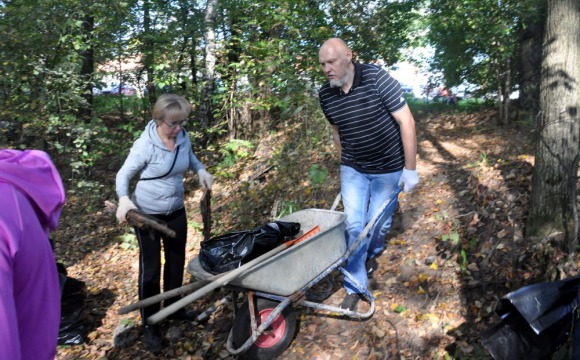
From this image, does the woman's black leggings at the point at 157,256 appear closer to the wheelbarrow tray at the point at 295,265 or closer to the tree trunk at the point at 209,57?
the wheelbarrow tray at the point at 295,265

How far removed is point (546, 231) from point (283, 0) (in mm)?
4767

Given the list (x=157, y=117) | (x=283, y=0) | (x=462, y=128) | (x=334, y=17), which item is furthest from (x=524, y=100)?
(x=157, y=117)

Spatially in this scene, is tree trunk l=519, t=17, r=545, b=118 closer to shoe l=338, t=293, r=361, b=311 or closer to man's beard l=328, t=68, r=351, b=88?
man's beard l=328, t=68, r=351, b=88

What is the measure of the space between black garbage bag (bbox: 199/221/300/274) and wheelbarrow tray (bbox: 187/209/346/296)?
10 cm

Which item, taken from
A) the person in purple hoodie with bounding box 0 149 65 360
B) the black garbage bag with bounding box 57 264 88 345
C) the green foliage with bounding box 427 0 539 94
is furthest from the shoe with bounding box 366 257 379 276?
the green foliage with bounding box 427 0 539 94

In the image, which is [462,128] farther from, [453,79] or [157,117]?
[157,117]

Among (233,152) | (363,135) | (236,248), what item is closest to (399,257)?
(363,135)

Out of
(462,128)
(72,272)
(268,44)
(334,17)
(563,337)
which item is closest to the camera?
(563,337)

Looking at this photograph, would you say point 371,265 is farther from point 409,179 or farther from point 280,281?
point 280,281

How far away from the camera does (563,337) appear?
7.70 ft

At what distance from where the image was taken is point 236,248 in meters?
3.08

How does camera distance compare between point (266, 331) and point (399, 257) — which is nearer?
point (266, 331)

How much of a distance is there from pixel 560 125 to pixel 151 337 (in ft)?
13.7

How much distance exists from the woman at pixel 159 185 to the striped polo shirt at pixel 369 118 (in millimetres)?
1292
